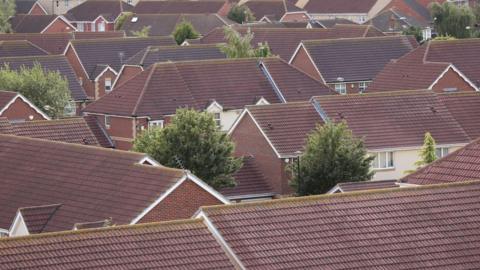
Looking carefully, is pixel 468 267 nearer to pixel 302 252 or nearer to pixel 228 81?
pixel 302 252

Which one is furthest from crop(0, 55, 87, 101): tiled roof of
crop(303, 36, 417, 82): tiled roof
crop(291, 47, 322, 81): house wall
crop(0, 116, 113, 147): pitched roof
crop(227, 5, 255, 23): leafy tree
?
crop(227, 5, 255, 23): leafy tree

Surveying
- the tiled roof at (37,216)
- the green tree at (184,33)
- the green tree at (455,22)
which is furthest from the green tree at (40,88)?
the green tree at (455,22)

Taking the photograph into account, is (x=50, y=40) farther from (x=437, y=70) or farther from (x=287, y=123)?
(x=287, y=123)

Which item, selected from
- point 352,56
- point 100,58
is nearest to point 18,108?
point 352,56

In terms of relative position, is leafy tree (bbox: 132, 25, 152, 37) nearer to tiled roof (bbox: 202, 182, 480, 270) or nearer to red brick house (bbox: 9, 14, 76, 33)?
red brick house (bbox: 9, 14, 76, 33)

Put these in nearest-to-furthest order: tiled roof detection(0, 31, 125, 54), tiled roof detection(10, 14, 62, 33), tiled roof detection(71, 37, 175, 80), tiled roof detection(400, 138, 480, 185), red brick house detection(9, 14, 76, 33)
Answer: tiled roof detection(400, 138, 480, 185) < tiled roof detection(71, 37, 175, 80) < tiled roof detection(0, 31, 125, 54) < red brick house detection(9, 14, 76, 33) < tiled roof detection(10, 14, 62, 33)
